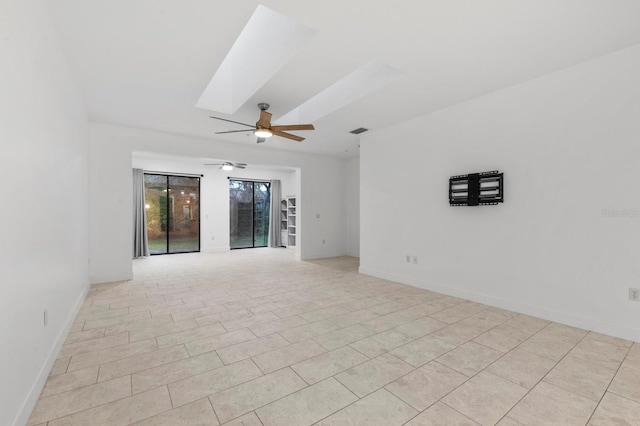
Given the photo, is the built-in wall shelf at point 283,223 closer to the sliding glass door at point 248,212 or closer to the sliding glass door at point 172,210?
the sliding glass door at point 248,212

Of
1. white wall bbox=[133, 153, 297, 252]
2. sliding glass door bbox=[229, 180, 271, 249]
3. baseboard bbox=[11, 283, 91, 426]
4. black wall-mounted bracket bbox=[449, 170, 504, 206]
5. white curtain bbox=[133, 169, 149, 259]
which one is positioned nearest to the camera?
baseboard bbox=[11, 283, 91, 426]

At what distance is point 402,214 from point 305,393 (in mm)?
3663

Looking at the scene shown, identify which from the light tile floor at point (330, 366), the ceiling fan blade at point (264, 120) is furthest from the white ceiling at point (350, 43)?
the light tile floor at point (330, 366)

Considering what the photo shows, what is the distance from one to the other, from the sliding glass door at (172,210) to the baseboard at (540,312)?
22.9ft

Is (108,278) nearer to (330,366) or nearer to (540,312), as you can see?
(330,366)

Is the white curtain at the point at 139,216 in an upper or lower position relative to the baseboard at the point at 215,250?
upper

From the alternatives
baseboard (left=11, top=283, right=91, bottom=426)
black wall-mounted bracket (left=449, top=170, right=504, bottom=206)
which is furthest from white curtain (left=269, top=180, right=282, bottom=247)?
baseboard (left=11, top=283, right=91, bottom=426)

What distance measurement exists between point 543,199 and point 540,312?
1331 mm

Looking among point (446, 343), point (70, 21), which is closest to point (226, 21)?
point (70, 21)

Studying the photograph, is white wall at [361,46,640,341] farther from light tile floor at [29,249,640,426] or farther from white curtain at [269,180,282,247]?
white curtain at [269,180,282,247]

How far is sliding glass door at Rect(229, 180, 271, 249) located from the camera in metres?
10.1

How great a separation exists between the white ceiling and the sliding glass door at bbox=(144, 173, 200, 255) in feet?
15.6

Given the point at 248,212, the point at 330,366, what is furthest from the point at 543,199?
the point at 248,212

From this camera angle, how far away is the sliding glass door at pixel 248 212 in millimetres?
10125
